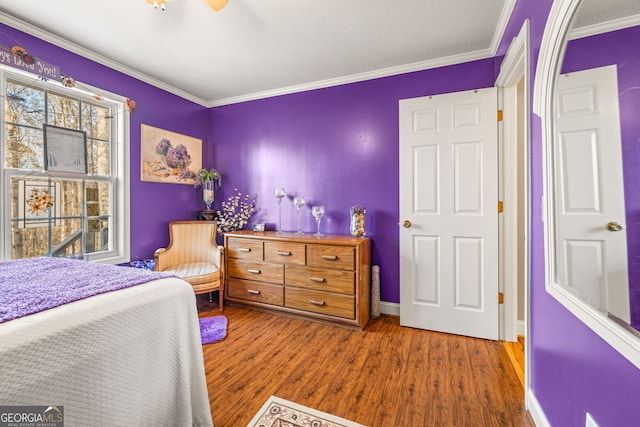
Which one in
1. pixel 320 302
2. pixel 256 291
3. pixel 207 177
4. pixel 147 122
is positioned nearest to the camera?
pixel 320 302

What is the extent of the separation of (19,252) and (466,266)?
3.79 meters

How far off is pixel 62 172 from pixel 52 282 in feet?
5.90

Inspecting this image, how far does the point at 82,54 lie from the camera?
8.19 ft

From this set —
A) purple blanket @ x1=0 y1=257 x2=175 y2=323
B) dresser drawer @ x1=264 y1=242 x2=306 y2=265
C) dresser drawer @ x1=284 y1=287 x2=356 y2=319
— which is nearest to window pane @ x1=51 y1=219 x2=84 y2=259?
purple blanket @ x1=0 y1=257 x2=175 y2=323

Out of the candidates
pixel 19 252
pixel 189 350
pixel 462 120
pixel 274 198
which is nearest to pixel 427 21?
pixel 462 120

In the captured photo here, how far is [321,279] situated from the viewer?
2.65 m

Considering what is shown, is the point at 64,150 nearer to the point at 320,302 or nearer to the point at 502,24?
the point at 320,302

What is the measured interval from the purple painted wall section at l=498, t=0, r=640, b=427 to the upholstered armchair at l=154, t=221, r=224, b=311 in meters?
2.68

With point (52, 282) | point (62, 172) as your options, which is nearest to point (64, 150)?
point (62, 172)

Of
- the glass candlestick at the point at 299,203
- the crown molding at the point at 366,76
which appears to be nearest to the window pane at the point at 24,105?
the crown molding at the point at 366,76

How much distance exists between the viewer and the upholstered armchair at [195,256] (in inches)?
110

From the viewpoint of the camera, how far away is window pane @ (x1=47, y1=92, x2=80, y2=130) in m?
2.40

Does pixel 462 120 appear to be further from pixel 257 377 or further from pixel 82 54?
pixel 82 54

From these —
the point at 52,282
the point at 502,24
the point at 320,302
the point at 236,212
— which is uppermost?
the point at 502,24
